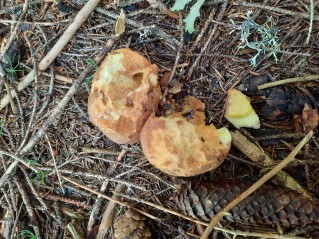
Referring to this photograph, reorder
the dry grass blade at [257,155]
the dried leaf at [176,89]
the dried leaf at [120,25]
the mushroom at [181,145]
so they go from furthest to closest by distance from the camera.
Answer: the dried leaf at [120,25] → the dried leaf at [176,89] → the dry grass blade at [257,155] → the mushroom at [181,145]

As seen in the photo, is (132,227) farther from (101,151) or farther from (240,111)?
(240,111)

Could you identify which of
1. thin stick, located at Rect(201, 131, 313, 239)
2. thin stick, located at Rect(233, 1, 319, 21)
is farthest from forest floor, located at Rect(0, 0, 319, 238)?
thin stick, located at Rect(201, 131, 313, 239)

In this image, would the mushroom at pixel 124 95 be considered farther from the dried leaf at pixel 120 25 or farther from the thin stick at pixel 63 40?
the thin stick at pixel 63 40

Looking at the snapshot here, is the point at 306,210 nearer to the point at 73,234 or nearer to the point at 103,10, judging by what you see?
the point at 73,234

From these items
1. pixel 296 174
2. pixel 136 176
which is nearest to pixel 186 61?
pixel 136 176

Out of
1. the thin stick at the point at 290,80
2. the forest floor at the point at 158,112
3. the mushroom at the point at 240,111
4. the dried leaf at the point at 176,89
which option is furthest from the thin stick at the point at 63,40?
the thin stick at the point at 290,80

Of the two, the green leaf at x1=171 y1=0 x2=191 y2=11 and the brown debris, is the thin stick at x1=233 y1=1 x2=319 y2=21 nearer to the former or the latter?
the green leaf at x1=171 y1=0 x2=191 y2=11

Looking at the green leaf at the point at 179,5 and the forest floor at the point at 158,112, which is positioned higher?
the green leaf at the point at 179,5
